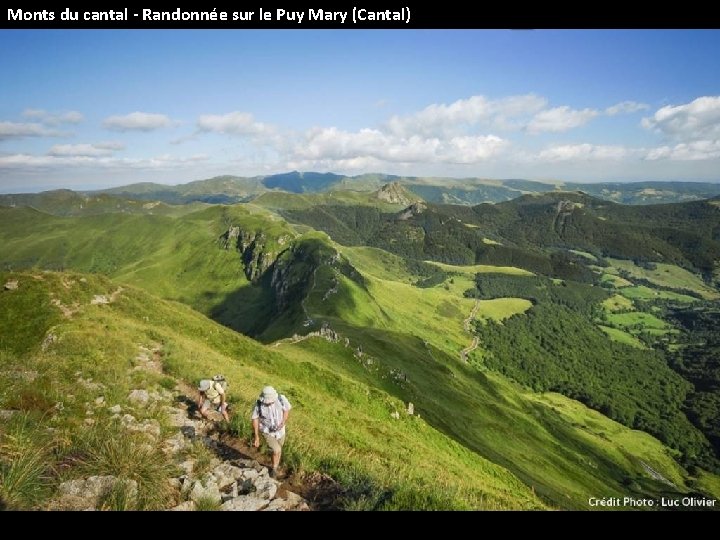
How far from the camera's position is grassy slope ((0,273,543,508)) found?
1561 centimetres

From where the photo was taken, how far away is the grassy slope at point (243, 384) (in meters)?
15.6

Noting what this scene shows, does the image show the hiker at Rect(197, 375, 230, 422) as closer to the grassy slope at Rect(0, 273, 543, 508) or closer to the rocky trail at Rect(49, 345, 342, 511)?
the rocky trail at Rect(49, 345, 342, 511)

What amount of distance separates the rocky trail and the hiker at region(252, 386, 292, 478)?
69cm

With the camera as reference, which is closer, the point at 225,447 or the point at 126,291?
the point at 225,447

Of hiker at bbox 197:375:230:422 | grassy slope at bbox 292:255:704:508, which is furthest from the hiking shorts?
grassy slope at bbox 292:255:704:508

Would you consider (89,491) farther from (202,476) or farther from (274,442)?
(274,442)

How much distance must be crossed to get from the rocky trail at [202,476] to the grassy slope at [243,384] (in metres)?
1.02

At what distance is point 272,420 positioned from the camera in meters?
15.3

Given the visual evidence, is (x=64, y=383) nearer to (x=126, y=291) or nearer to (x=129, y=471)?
(x=129, y=471)
